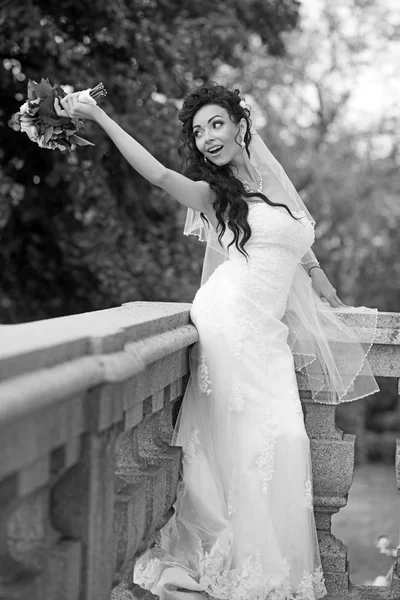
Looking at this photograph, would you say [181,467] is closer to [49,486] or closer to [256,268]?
[256,268]

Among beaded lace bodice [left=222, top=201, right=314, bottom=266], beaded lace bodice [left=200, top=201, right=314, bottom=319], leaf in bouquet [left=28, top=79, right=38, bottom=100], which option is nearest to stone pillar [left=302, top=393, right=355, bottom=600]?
beaded lace bodice [left=200, top=201, right=314, bottom=319]

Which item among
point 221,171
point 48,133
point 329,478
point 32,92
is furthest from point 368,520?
point 32,92

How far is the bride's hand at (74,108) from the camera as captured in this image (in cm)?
348

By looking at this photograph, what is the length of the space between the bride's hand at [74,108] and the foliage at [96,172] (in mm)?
3063

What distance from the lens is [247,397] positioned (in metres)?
3.59

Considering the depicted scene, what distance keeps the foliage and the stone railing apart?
13.5ft

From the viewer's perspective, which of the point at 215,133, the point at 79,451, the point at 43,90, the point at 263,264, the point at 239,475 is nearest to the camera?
the point at 79,451

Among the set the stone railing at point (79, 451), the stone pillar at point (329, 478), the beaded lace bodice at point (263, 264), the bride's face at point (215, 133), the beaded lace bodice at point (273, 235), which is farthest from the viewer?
the bride's face at point (215, 133)

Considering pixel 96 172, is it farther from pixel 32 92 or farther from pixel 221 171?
pixel 32 92

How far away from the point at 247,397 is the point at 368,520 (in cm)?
883

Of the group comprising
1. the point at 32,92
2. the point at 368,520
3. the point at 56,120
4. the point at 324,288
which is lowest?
the point at 368,520

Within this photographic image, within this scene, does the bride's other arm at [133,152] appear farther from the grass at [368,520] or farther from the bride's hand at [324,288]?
the grass at [368,520]

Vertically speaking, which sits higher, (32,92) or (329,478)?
(32,92)

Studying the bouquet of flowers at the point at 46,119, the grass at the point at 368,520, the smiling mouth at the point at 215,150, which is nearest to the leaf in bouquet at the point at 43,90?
the bouquet of flowers at the point at 46,119
